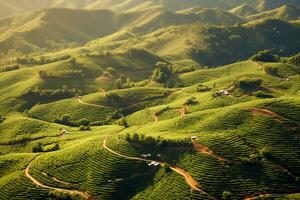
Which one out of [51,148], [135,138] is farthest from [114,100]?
[135,138]

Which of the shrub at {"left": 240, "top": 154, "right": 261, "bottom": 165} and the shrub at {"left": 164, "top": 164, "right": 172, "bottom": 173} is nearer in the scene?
the shrub at {"left": 240, "top": 154, "right": 261, "bottom": 165}

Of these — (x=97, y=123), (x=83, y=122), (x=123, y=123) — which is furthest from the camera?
(x=83, y=122)

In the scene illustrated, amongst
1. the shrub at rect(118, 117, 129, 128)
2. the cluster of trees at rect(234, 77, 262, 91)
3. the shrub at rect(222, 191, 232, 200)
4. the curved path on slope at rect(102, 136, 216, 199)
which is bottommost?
the shrub at rect(222, 191, 232, 200)

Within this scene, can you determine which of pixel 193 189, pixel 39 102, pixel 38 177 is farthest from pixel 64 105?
pixel 193 189

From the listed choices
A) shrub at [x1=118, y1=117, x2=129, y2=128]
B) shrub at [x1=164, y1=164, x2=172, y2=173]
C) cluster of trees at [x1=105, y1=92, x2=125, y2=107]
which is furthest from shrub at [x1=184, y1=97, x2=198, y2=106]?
shrub at [x1=164, y1=164, x2=172, y2=173]

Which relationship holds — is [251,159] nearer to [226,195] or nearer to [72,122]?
[226,195]

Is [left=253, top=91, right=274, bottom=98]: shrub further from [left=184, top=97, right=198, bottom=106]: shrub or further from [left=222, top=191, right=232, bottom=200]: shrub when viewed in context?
[left=222, top=191, right=232, bottom=200]: shrub

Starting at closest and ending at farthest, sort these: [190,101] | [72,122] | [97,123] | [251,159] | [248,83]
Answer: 1. [251,159]
2. [190,101]
3. [97,123]
4. [72,122]
5. [248,83]

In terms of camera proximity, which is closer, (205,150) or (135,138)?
(205,150)
